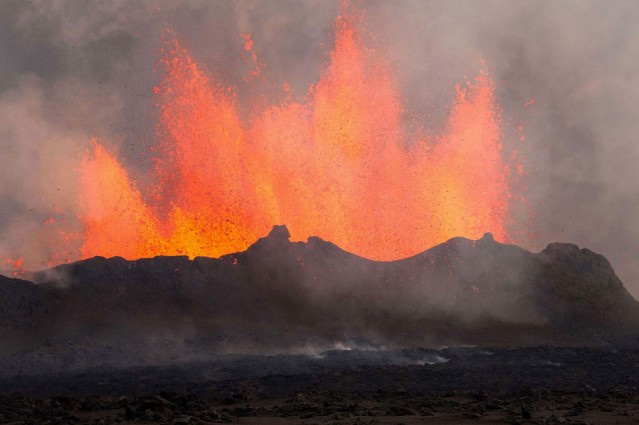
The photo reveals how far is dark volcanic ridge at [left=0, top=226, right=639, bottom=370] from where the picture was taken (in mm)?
91312

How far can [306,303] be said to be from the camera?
4493 inches

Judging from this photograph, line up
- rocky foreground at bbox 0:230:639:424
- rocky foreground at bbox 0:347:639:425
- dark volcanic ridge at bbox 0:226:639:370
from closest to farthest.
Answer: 1. rocky foreground at bbox 0:347:639:425
2. rocky foreground at bbox 0:230:639:424
3. dark volcanic ridge at bbox 0:226:639:370

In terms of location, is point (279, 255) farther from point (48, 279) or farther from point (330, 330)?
point (48, 279)

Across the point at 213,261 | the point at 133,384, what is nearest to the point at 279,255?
the point at 213,261

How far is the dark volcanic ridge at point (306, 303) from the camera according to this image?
91.3m

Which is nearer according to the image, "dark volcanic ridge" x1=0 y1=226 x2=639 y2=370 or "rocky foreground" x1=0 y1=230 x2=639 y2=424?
"rocky foreground" x1=0 y1=230 x2=639 y2=424

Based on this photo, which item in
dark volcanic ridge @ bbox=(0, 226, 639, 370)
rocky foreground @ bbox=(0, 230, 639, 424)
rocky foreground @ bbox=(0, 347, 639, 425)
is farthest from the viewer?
dark volcanic ridge @ bbox=(0, 226, 639, 370)

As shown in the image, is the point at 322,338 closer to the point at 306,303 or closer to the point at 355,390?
the point at 306,303

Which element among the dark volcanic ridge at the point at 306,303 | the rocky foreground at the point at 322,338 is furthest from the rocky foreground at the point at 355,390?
the dark volcanic ridge at the point at 306,303

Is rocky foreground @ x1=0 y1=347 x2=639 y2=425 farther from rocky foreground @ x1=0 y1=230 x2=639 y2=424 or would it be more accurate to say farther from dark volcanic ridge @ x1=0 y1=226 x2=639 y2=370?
dark volcanic ridge @ x1=0 y1=226 x2=639 y2=370

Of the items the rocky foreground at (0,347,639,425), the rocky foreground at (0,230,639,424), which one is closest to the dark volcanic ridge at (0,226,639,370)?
the rocky foreground at (0,230,639,424)

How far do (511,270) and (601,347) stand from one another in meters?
32.2

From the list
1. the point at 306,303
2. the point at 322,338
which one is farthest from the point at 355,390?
the point at 306,303

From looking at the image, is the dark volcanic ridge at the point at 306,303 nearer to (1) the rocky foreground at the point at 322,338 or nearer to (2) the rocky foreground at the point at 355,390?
(1) the rocky foreground at the point at 322,338
